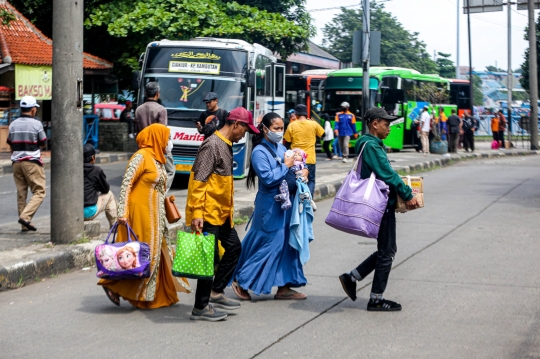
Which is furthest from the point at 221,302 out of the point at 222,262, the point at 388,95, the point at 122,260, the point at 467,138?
the point at 467,138

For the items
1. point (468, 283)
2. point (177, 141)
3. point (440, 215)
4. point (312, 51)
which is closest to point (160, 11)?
point (177, 141)

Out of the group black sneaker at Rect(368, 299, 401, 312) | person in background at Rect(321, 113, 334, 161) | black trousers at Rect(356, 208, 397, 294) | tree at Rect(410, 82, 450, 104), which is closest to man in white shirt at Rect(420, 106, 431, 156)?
person in background at Rect(321, 113, 334, 161)

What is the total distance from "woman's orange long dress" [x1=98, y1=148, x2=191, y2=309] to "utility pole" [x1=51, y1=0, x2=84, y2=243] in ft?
7.92

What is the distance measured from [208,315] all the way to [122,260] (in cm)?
81

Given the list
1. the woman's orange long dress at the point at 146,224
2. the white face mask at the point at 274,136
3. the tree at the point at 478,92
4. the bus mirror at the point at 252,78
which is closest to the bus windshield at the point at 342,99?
the bus mirror at the point at 252,78

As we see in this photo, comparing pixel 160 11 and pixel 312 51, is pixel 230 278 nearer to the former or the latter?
pixel 160 11

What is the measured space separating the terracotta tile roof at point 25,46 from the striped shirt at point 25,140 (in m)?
12.0

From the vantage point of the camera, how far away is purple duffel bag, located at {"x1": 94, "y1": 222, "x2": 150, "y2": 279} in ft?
20.8

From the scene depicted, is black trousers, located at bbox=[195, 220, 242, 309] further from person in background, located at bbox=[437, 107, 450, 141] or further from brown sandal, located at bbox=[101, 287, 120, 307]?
person in background, located at bbox=[437, 107, 450, 141]

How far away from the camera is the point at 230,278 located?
6617 mm

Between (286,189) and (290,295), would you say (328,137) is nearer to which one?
(290,295)

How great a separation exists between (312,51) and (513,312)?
171 feet

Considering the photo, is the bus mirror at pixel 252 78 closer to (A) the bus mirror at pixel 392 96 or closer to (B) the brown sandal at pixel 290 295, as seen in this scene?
(B) the brown sandal at pixel 290 295

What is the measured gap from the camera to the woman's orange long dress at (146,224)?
6602mm
